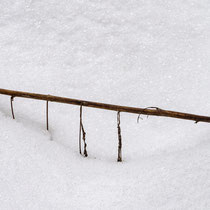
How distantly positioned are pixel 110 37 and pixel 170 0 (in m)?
0.28

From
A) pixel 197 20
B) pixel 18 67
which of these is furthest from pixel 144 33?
pixel 18 67

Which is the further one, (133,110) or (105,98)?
(105,98)

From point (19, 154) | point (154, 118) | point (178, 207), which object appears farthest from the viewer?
point (154, 118)

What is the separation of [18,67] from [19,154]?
0.35 metres

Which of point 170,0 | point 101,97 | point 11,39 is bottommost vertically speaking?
point 101,97

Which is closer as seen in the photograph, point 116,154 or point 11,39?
point 116,154

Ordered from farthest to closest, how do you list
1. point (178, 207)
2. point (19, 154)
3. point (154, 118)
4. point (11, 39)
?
point (11, 39), point (154, 118), point (19, 154), point (178, 207)

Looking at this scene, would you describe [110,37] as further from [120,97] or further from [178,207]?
[178,207]

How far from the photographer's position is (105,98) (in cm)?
84

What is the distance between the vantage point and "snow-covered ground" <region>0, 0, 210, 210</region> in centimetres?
57

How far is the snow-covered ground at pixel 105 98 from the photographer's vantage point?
1.87ft

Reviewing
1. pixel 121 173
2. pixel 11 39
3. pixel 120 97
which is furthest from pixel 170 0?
pixel 121 173

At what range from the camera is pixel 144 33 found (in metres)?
0.98

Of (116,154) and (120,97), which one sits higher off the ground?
(120,97)
